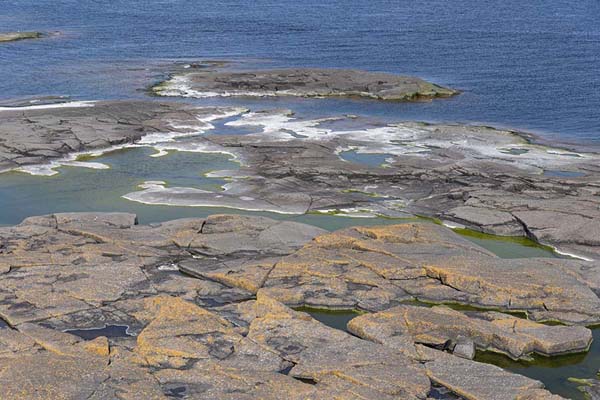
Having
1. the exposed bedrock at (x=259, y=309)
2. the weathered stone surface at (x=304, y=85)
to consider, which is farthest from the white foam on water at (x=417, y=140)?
the exposed bedrock at (x=259, y=309)

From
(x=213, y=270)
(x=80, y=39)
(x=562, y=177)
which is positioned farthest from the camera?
(x=80, y=39)

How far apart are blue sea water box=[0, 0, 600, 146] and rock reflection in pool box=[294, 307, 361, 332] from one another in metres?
25.6

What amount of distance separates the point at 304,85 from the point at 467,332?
3691 cm

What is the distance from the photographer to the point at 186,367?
54.9 ft

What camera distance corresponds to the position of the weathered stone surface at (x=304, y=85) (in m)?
52.2

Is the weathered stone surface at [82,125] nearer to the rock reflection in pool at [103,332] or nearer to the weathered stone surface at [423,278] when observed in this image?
the rock reflection in pool at [103,332]

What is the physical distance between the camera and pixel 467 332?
18.6 meters

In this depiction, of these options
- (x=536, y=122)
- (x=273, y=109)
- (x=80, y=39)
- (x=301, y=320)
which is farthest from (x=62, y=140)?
(x=80, y=39)

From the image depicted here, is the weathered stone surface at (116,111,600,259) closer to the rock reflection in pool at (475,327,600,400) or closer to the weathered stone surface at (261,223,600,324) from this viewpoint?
the weathered stone surface at (261,223,600,324)

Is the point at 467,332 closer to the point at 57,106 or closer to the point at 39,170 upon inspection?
the point at 39,170

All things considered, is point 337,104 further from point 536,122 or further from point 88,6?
point 88,6

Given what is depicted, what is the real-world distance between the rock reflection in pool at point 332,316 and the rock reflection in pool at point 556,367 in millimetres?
3435

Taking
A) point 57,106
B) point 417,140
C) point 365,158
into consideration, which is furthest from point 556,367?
point 57,106

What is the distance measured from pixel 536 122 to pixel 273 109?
14972 mm
